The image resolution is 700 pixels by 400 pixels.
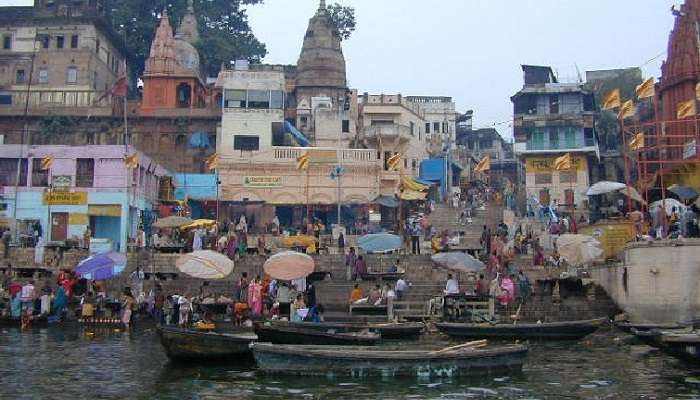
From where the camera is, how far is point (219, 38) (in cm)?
5616

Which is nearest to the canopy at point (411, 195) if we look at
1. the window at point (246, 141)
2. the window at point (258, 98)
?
the window at point (246, 141)

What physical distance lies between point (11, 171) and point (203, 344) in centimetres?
2600

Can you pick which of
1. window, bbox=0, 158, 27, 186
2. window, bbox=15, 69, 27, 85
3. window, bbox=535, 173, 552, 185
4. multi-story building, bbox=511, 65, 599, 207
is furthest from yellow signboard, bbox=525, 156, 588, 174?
window, bbox=15, 69, 27, 85

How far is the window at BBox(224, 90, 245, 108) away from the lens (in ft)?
147

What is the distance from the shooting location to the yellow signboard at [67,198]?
116 feet

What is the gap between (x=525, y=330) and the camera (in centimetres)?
1930

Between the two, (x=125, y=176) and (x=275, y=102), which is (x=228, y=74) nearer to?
(x=275, y=102)

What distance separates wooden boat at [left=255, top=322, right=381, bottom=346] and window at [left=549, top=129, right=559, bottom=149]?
32656mm

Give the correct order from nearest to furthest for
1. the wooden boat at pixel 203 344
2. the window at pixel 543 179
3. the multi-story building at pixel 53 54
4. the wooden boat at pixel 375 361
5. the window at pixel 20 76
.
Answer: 1. the wooden boat at pixel 375 361
2. the wooden boat at pixel 203 344
3. the window at pixel 543 179
4. the multi-story building at pixel 53 54
5. the window at pixel 20 76

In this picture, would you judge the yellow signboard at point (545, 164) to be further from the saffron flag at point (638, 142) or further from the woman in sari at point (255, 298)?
the woman in sari at point (255, 298)

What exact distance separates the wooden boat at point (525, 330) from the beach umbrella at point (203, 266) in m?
6.96

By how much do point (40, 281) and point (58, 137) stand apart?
21857 mm

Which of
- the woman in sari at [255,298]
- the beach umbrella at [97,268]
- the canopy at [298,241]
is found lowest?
the woman in sari at [255,298]

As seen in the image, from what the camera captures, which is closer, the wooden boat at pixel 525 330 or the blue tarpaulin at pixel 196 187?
the wooden boat at pixel 525 330
